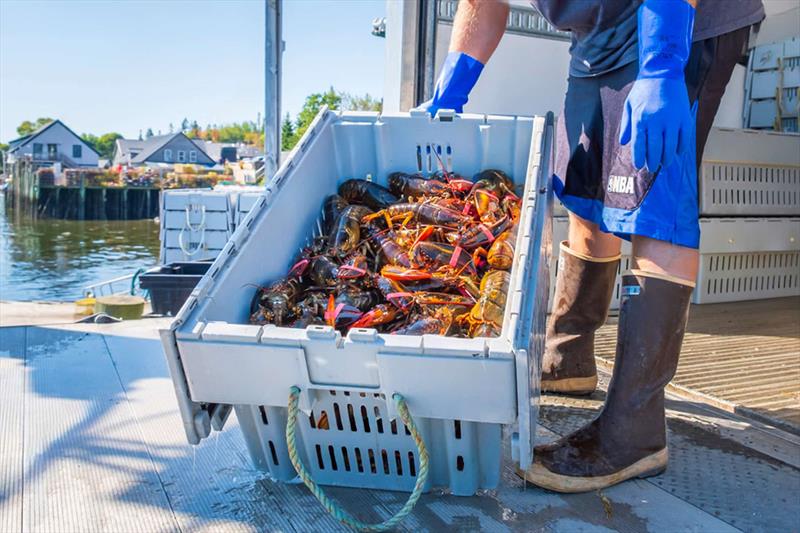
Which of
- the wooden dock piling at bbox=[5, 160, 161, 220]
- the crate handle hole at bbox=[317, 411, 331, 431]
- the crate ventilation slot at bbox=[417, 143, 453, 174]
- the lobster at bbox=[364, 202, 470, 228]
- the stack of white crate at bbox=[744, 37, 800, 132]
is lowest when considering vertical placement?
the wooden dock piling at bbox=[5, 160, 161, 220]

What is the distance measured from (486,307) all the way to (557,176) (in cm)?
83

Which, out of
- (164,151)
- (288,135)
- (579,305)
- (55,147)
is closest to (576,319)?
(579,305)

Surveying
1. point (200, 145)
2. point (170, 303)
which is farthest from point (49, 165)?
point (170, 303)

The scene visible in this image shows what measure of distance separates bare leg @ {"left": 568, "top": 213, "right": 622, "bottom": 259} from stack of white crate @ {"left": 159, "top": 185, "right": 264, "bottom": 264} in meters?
5.14

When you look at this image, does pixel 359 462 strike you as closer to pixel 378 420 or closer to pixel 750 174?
pixel 378 420

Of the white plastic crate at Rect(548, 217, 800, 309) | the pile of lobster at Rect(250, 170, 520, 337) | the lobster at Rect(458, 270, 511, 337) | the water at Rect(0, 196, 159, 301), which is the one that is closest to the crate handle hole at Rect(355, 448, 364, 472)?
the pile of lobster at Rect(250, 170, 520, 337)

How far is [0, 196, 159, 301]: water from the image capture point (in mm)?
30766

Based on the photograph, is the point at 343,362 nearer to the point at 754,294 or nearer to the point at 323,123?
the point at 323,123

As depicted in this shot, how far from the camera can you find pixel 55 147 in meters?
86.9

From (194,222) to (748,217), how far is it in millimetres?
5413

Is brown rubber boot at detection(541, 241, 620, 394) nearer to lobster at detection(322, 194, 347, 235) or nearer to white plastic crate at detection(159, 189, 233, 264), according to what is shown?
lobster at detection(322, 194, 347, 235)

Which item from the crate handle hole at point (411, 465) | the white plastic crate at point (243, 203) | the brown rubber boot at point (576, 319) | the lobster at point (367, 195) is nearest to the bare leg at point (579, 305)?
the brown rubber boot at point (576, 319)

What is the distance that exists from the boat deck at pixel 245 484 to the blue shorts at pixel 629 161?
2.54 ft

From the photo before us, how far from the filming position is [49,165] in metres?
78.1
